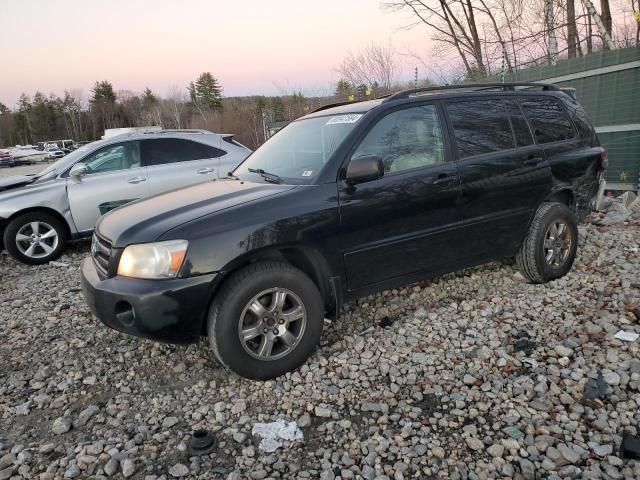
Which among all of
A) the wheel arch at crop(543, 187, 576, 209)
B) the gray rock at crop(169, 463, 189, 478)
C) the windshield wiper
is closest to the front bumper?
the gray rock at crop(169, 463, 189, 478)

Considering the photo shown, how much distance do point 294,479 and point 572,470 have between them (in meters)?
1.33

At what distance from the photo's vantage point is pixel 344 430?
101 inches

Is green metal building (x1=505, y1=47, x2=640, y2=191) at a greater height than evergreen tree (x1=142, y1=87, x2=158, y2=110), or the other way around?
evergreen tree (x1=142, y1=87, x2=158, y2=110)

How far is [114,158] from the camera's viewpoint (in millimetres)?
6875

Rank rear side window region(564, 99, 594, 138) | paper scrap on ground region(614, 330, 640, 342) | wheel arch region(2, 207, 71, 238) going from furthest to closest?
1. wheel arch region(2, 207, 71, 238)
2. rear side window region(564, 99, 594, 138)
3. paper scrap on ground region(614, 330, 640, 342)

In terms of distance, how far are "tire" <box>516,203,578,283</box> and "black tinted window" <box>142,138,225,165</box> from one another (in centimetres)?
486

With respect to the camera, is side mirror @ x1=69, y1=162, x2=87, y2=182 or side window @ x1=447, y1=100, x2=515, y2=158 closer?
side window @ x1=447, y1=100, x2=515, y2=158

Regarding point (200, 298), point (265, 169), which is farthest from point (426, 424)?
point (265, 169)

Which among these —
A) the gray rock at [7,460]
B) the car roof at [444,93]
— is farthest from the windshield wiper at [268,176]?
the gray rock at [7,460]

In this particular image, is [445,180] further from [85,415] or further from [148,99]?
[148,99]

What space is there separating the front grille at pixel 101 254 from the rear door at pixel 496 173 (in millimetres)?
2703

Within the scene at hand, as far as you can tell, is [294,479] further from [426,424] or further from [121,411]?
[121,411]

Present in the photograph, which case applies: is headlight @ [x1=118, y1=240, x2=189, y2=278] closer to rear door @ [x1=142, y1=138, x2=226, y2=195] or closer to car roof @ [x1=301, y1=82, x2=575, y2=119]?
car roof @ [x1=301, y1=82, x2=575, y2=119]

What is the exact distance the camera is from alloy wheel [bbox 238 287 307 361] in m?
2.94
